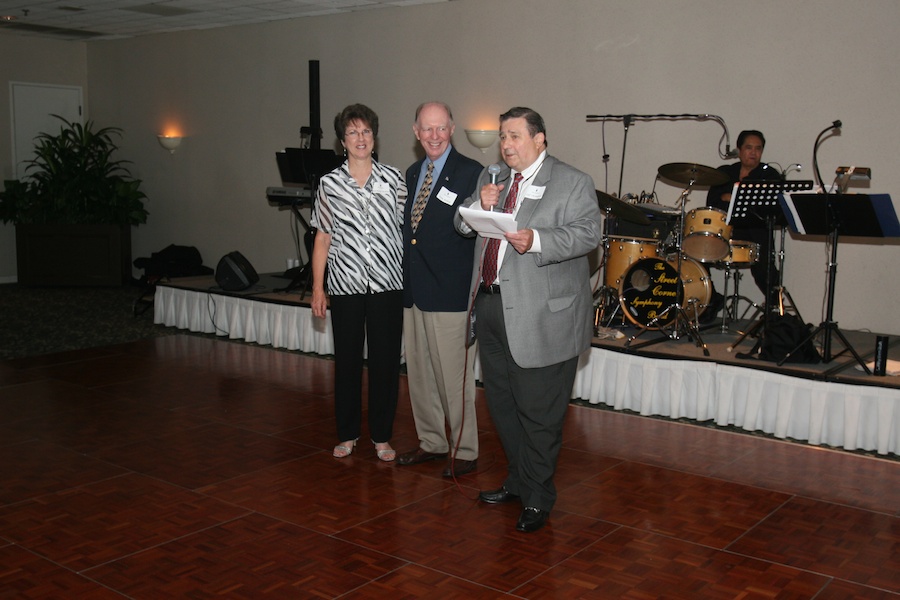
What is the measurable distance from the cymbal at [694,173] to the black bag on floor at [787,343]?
134 centimetres

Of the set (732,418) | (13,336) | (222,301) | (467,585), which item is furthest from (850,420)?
(13,336)

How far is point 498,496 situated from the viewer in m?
3.78

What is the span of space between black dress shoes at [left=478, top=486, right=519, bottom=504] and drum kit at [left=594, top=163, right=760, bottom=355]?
2272mm

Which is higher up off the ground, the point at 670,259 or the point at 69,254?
the point at 670,259

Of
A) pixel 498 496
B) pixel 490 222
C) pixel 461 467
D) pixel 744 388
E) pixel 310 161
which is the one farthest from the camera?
pixel 310 161

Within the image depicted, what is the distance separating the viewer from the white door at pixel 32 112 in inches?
462

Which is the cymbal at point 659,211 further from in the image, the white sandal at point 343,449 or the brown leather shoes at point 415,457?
the white sandal at point 343,449

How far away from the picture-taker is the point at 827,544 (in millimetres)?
3398

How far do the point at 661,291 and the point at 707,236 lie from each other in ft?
1.66

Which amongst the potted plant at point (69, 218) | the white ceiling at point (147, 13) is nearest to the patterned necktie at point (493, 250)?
the white ceiling at point (147, 13)

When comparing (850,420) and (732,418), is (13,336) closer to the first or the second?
(732,418)

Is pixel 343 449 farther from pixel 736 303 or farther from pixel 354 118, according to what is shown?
pixel 736 303

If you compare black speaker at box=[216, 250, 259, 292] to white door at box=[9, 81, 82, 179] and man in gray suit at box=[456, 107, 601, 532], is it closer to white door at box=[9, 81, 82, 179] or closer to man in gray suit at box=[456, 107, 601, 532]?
man in gray suit at box=[456, 107, 601, 532]

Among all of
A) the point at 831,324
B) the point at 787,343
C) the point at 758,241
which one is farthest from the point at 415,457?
the point at 758,241
